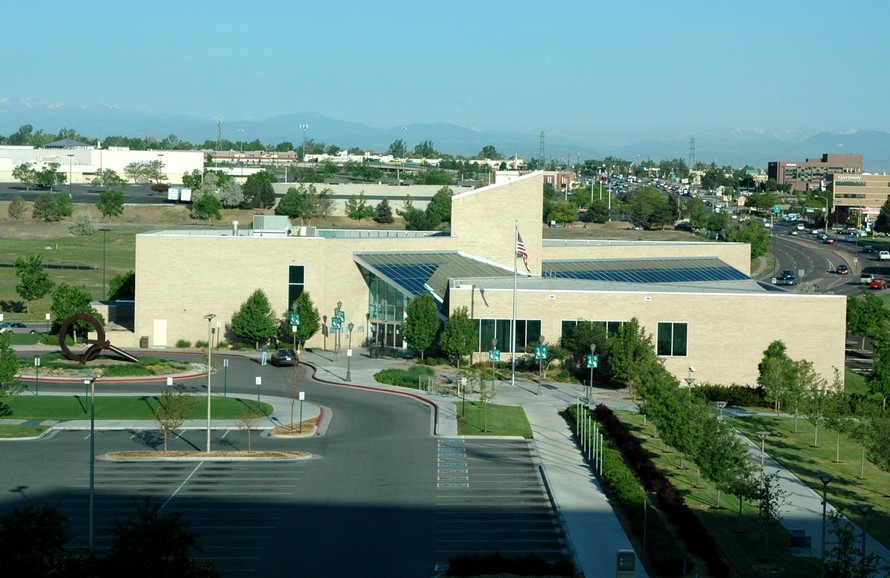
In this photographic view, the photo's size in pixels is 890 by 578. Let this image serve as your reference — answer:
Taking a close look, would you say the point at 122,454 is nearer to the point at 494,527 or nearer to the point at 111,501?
the point at 111,501

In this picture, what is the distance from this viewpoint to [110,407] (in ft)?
173

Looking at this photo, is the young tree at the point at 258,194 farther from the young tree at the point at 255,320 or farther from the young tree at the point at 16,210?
the young tree at the point at 255,320

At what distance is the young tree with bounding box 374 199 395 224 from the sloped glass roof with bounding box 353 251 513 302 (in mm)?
82048

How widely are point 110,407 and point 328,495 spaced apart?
1768 cm

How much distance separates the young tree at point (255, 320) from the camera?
2704 inches

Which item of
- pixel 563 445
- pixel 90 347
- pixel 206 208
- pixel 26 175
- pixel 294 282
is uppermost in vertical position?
pixel 26 175

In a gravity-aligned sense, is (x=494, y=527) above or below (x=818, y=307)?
below

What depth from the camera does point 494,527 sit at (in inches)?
1406

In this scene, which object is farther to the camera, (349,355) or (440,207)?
(440,207)

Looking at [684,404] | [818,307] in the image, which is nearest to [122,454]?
[684,404]

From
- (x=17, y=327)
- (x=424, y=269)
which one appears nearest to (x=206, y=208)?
(x=17, y=327)

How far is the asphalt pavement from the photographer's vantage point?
114ft

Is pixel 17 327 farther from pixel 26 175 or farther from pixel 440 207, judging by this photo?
pixel 26 175

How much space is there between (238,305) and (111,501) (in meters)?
33.8
